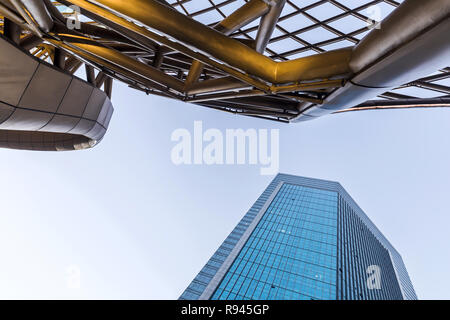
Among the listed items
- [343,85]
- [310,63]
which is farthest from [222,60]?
[343,85]

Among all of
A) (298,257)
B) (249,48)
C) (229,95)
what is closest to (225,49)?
(249,48)

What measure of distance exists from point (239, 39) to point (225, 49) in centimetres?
168

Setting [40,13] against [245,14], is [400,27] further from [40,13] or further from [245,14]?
[40,13]

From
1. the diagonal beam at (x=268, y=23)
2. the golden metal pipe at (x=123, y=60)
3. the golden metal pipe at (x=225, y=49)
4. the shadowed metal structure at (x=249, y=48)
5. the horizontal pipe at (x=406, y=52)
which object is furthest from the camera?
the golden metal pipe at (x=123, y=60)

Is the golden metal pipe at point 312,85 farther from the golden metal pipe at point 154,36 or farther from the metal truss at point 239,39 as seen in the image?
the golden metal pipe at point 154,36

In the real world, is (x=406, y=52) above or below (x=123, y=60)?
below

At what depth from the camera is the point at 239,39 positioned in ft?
22.6

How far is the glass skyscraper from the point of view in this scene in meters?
71.4

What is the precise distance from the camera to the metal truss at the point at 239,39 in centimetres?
482

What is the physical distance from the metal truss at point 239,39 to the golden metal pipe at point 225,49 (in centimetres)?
2

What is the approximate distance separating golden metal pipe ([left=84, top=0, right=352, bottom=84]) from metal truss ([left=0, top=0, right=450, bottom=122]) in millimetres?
18

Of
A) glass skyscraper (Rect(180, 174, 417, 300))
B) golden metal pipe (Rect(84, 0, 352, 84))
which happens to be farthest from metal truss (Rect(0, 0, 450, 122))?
glass skyscraper (Rect(180, 174, 417, 300))

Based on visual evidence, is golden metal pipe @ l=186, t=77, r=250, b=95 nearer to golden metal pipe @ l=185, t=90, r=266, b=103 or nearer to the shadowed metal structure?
the shadowed metal structure

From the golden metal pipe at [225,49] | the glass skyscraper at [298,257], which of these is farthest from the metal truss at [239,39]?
the glass skyscraper at [298,257]
